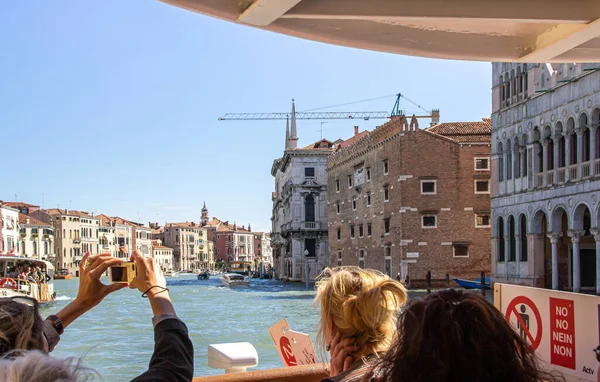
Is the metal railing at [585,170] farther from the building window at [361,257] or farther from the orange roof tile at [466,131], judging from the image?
the building window at [361,257]

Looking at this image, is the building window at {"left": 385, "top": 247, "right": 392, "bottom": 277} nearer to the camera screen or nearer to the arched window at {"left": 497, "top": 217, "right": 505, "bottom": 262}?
→ the arched window at {"left": 497, "top": 217, "right": 505, "bottom": 262}

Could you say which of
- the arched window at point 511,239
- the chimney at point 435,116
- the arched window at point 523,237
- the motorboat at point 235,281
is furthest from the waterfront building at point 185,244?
the arched window at point 523,237

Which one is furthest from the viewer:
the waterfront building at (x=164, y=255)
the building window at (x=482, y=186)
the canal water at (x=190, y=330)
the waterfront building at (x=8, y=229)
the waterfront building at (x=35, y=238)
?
the waterfront building at (x=164, y=255)

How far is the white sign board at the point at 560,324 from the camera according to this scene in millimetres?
3039

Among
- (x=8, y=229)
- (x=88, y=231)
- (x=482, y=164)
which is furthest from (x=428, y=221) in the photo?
(x=88, y=231)

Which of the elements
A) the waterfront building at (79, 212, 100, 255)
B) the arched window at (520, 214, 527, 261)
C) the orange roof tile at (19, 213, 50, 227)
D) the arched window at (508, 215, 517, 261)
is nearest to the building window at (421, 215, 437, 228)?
the arched window at (508, 215, 517, 261)

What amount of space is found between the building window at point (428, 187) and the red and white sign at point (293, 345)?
27.1m

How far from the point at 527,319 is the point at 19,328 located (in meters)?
2.60

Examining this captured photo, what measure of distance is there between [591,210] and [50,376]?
759 inches

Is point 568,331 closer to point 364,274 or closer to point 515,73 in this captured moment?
point 364,274

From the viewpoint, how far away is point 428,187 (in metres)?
30.9

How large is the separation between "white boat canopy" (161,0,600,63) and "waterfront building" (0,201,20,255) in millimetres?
60516

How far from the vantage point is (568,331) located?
10.4 ft

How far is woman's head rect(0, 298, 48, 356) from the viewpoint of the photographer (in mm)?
1363
